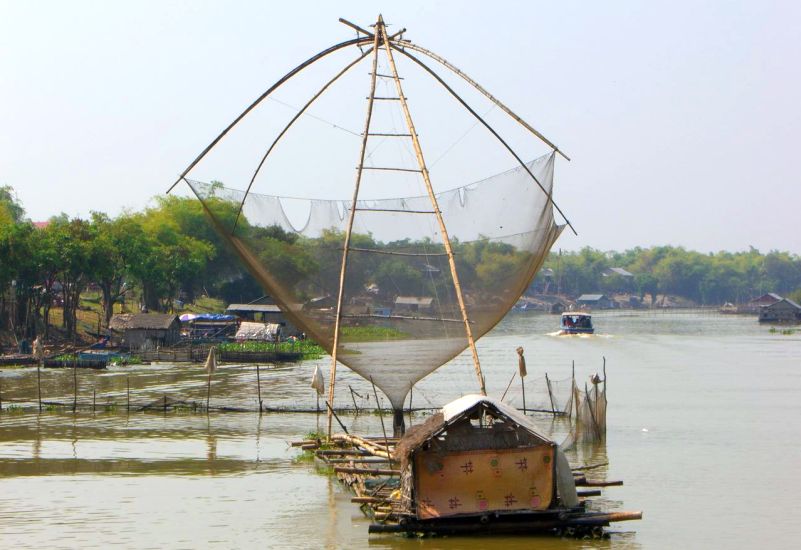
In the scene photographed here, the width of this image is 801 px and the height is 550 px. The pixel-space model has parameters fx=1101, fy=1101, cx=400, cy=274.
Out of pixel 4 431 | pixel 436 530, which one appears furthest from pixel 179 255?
pixel 436 530

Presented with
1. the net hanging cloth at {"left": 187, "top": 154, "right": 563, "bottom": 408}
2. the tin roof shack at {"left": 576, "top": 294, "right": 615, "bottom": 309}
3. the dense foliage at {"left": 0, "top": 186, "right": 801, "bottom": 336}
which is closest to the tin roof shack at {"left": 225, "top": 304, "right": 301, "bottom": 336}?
the dense foliage at {"left": 0, "top": 186, "right": 801, "bottom": 336}

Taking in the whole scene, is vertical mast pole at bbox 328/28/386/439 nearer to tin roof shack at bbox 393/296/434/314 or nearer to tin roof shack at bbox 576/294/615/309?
tin roof shack at bbox 393/296/434/314

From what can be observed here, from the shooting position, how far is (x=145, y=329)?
37.7m

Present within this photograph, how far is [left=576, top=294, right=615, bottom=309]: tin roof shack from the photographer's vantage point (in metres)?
126

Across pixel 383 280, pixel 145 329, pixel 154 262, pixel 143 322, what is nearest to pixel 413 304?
pixel 383 280

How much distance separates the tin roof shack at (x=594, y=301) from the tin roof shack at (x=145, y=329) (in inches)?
3501

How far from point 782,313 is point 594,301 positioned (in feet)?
173

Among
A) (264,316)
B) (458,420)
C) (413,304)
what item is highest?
(413,304)

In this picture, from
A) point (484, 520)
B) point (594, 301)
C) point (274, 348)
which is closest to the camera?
point (484, 520)

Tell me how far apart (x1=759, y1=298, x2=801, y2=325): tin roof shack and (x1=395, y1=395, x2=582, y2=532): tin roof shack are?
6652cm

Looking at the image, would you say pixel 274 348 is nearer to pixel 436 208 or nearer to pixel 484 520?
pixel 436 208

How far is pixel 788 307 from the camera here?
7281 cm

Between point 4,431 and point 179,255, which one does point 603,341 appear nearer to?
point 179,255

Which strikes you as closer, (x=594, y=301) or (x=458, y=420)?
(x=458, y=420)
